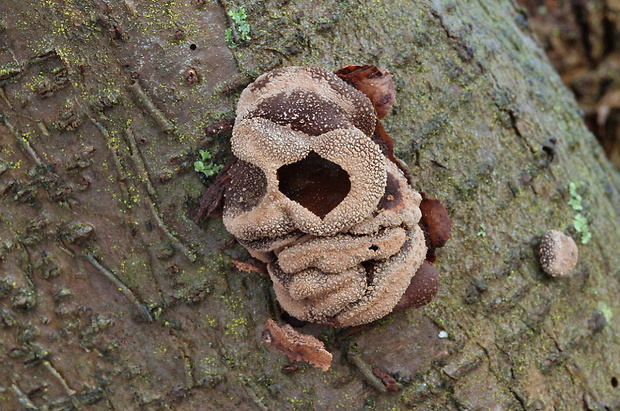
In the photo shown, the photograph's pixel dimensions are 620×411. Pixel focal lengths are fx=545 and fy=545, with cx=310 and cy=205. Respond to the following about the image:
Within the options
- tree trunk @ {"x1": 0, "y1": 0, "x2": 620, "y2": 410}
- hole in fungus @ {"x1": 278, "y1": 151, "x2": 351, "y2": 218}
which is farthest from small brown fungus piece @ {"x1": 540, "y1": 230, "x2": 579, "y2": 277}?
hole in fungus @ {"x1": 278, "y1": 151, "x2": 351, "y2": 218}

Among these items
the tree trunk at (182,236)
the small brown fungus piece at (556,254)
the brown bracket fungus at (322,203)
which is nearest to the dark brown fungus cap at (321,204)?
the brown bracket fungus at (322,203)

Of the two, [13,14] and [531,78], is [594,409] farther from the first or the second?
[13,14]

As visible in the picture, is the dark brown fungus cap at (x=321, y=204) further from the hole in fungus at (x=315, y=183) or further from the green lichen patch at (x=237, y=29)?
the green lichen patch at (x=237, y=29)

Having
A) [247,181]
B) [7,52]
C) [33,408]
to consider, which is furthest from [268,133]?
[33,408]

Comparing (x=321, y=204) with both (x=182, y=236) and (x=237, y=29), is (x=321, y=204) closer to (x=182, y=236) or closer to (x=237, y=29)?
(x=182, y=236)

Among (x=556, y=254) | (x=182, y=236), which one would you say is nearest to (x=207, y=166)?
(x=182, y=236)

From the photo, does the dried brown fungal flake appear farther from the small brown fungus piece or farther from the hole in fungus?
the small brown fungus piece
